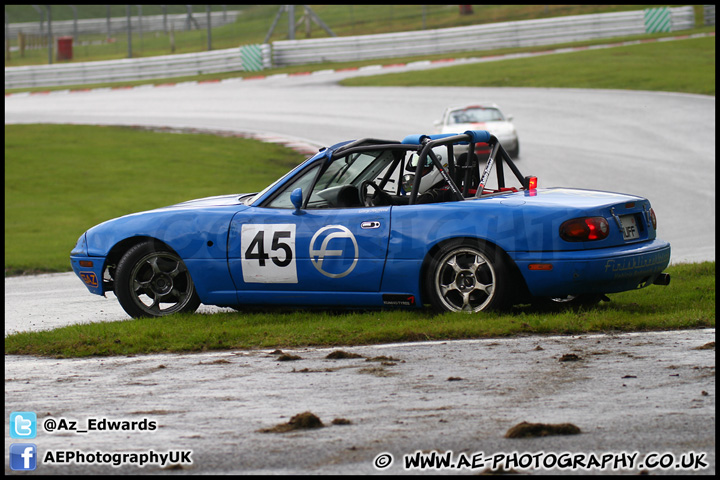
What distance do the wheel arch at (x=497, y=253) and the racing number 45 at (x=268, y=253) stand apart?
992 mm

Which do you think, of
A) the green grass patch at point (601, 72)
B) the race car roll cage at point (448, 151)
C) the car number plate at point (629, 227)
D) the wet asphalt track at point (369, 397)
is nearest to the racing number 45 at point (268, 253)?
the race car roll cage at point (448, 151)

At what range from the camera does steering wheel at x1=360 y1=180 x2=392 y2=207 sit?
7.47m

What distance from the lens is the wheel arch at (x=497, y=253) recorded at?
6758 millimetres

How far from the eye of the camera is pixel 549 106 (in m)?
28.2

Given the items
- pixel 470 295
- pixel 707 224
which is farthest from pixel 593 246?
pixel 707 224

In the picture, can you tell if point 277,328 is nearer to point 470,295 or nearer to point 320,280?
point 320,280

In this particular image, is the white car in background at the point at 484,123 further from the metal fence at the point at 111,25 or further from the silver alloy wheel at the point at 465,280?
the metal fence at the point at 111,25

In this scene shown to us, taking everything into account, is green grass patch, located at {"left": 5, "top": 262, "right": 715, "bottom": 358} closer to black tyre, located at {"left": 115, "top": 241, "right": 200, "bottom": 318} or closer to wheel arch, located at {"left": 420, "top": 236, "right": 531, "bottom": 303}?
wheel arch, located at {"left": 420, "top": 236, "right": 531, "bottom": 303}

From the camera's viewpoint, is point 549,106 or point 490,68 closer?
point 549,106

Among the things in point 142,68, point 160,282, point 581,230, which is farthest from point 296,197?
point 142,68

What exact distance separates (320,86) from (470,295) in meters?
28.5

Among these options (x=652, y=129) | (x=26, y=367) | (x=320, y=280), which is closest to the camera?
(x=26, y=367)

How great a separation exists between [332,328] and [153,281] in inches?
72.0

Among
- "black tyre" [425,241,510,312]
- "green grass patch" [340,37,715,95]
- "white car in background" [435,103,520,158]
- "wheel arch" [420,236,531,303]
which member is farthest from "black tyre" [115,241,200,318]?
"green grass patch" [340,37,715,95]
